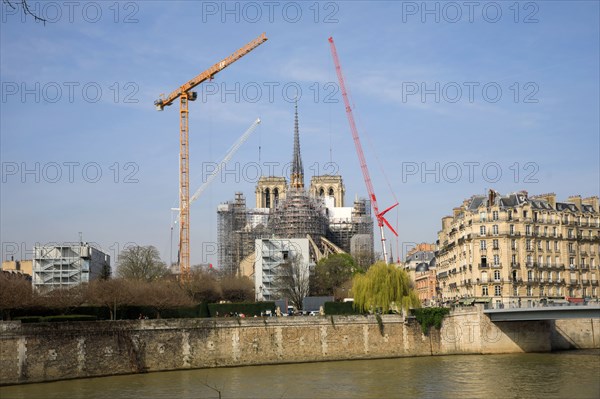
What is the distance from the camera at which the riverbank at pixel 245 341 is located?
171 ft

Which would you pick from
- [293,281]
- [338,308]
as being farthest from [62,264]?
[338,308]

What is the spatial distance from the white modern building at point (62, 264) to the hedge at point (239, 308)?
35.5 meters

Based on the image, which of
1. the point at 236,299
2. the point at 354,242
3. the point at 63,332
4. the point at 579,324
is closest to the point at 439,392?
the point at 63,332

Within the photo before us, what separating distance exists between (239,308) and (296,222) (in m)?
62.9

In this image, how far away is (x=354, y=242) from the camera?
13975 centimetres

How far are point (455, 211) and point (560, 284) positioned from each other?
2208 cm

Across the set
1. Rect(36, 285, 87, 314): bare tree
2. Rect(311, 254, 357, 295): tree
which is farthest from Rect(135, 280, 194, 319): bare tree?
Rect(311, 254, 357, 295): tree

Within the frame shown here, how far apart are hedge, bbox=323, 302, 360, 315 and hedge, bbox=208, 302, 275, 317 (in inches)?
214

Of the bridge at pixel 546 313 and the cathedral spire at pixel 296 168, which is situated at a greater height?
the cathedral spire at pixel 296 168

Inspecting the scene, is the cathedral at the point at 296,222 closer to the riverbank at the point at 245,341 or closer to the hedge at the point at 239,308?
the hedge at the point at 239,308

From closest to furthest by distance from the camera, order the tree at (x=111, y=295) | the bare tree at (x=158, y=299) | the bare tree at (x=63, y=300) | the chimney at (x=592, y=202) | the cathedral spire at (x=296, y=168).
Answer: the bare tree at (x=63, y=300)
the tree at (x=111, y=295)
the bare tree at (x=158, y=299)
the chimney at (x=592, y=202)
the cathedral spire at (x=296, y=168)

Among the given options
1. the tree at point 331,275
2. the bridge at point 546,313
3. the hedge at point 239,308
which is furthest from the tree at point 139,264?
the bridge at point 546,313

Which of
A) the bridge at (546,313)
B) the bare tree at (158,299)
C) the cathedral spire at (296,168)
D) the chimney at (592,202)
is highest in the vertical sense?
the cathedral spire at (296,168)

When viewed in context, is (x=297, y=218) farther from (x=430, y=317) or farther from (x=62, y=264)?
(x=430, y=317)
